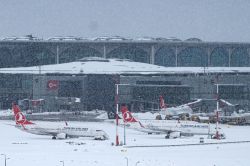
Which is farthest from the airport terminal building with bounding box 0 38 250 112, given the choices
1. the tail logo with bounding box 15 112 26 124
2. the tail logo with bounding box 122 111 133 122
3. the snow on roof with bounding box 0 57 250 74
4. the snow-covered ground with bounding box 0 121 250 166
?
the snow-covered ground with bounding box 0 121 250 166

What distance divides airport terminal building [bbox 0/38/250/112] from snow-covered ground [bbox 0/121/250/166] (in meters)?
25.3

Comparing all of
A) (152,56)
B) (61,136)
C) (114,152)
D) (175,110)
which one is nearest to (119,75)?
(175,110)

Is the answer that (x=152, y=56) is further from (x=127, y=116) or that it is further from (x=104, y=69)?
(x=127, y=116)

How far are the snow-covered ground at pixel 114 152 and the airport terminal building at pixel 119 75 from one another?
2532cm

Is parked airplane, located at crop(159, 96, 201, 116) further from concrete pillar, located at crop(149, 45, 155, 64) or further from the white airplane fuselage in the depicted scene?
concrete pillar, located at crop(149, 45, 155, 64)

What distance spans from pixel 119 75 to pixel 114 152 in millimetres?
41735

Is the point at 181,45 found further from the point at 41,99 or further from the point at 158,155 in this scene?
the point at 158,155

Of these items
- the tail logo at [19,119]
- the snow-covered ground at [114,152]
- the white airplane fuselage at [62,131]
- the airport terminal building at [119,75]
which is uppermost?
the airport terminal building at [119,75]

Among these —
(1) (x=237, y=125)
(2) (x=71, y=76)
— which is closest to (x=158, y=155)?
(1) (x=237, y=125)

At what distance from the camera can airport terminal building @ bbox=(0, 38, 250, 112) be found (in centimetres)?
7394

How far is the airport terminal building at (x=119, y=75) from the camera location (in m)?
73.9

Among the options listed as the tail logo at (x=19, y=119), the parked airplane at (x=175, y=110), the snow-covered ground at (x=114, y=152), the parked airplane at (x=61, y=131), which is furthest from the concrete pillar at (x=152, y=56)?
the parked airplane at (x=61, y=131)

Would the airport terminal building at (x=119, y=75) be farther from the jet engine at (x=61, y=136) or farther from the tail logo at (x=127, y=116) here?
the jet engine at (x=61, y=136)

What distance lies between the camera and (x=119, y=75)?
7600 centimetres
